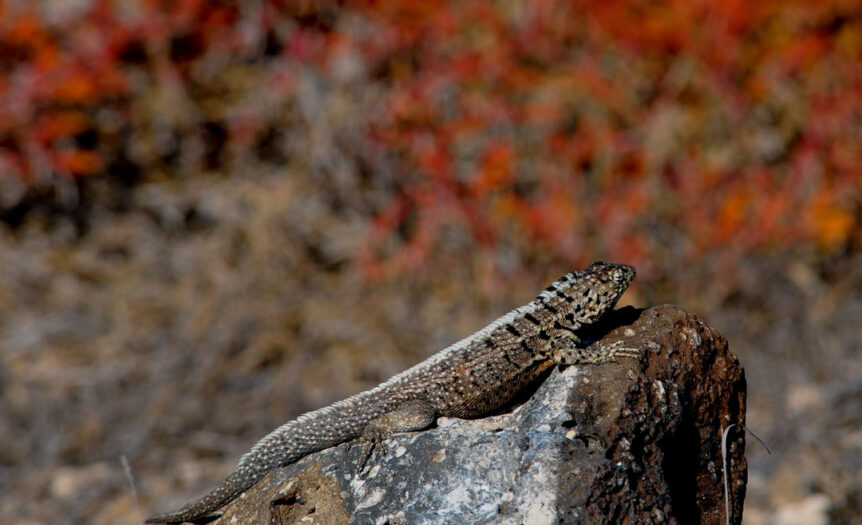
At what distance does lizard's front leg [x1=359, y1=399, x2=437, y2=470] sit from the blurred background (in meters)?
4.83

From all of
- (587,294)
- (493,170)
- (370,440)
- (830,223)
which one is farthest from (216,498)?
(830,223)

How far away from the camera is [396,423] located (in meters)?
4.29

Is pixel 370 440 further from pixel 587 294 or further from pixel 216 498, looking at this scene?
pixel 587 294

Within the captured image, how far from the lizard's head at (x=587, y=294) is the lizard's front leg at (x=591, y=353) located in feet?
0.88

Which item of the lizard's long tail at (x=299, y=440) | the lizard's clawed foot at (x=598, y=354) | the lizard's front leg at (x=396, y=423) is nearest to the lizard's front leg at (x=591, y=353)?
the lizard's clawed foot at (x=598, y=354)

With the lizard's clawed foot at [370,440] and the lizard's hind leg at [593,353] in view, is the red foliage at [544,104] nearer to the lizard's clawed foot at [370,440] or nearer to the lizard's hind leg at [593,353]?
the lizard's hind leg at [593,353]

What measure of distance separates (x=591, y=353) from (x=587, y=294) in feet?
1.64

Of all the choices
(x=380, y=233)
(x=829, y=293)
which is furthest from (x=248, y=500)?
(x=829, y=293)

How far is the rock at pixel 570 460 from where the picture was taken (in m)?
3.76

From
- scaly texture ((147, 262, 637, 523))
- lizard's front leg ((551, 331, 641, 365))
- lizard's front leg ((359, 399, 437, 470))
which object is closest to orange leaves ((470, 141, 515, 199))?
scaly texture ((147, 262, 637, 523))

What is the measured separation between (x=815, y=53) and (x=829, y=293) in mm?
3319

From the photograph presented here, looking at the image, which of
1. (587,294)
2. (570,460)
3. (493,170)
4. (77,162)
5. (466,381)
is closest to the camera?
(570,460)

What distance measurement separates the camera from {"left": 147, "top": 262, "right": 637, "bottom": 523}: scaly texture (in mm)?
4363

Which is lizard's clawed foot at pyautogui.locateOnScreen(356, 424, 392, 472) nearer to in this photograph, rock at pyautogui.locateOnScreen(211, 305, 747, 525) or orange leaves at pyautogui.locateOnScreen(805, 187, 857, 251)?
rock at pyautogui.locateOnScreen(211, 305, 747, 525)
